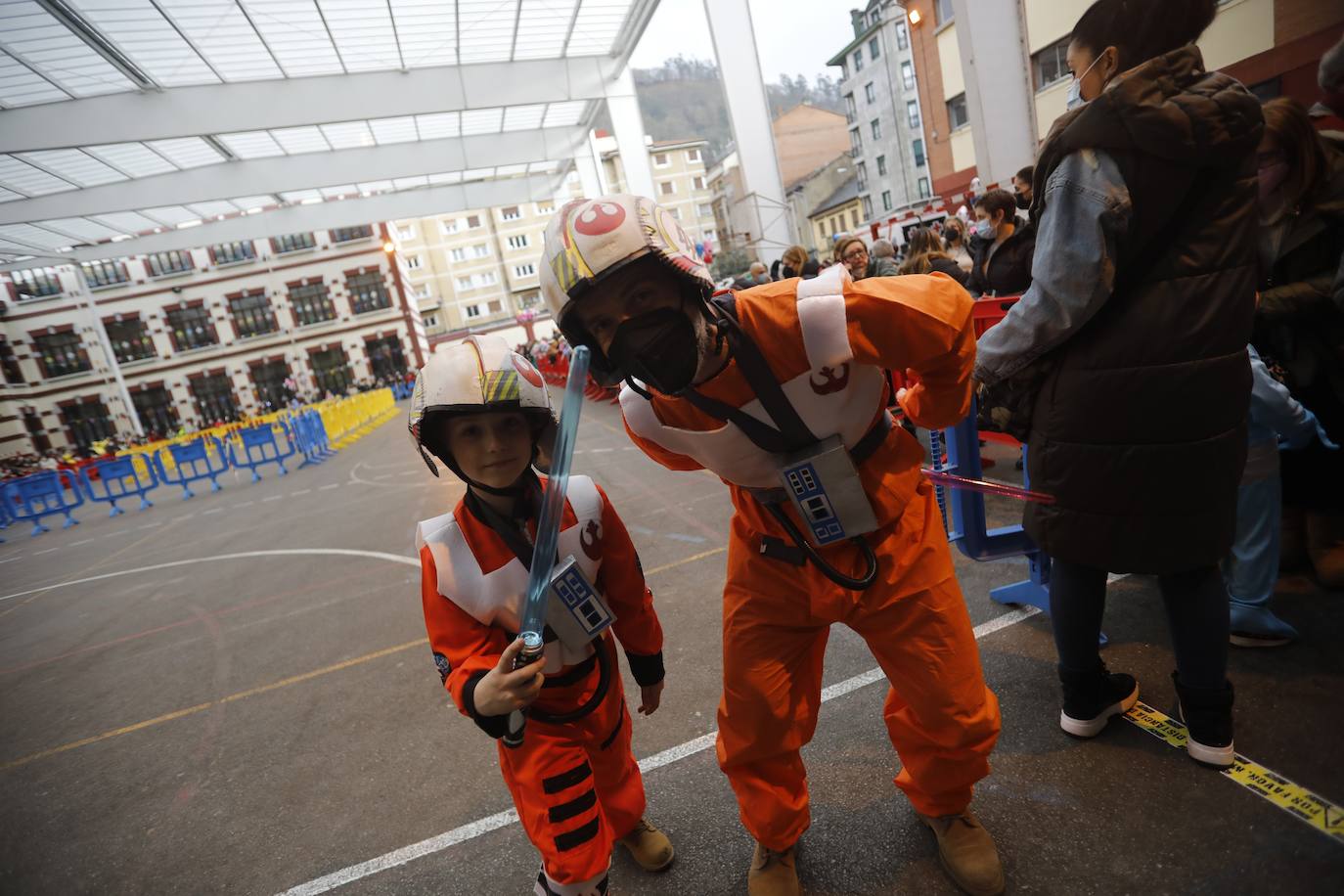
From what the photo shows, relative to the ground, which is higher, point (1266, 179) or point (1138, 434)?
point (1266, 179)

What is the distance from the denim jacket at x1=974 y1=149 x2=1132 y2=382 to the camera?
1651 millimetres

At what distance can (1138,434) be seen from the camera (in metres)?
1.76

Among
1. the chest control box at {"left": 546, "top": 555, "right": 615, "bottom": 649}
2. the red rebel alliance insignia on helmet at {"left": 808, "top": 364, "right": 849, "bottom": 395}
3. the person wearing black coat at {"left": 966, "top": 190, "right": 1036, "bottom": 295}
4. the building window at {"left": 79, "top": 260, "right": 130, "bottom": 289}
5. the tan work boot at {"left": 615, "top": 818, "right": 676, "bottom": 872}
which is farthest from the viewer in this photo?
the building window at {"left": 79, "top": 260, "right": 130, "bottom": 289}

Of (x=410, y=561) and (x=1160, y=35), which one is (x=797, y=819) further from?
(x=410, y=561)

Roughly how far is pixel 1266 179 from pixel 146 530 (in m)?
15.1

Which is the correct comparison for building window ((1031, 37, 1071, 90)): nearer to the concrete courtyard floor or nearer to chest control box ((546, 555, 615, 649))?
the concrete courtyard floor

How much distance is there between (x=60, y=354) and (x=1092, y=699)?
50.3 meters

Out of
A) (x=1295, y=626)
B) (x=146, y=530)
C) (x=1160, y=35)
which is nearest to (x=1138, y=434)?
(x=1160, y=35)

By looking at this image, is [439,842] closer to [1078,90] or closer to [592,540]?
[592,540]

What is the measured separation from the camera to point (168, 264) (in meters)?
37.8

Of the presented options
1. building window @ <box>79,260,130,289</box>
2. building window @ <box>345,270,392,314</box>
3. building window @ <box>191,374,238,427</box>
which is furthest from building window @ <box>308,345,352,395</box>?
building window @ <box>79,260,130,289</box>

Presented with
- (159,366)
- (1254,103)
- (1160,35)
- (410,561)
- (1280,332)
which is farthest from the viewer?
(159,366)

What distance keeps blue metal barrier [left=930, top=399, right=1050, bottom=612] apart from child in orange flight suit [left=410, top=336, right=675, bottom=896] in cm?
170

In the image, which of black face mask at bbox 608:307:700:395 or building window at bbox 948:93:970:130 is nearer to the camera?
black face mask at bbox 608:307:700:395
